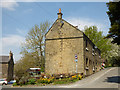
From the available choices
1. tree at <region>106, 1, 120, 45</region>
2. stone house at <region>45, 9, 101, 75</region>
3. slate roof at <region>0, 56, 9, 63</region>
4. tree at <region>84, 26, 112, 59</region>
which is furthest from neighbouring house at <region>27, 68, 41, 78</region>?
tree at <region>84, 26, 112, 59</region>

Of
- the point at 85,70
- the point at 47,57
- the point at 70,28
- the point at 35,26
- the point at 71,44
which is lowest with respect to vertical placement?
the point at 85,70

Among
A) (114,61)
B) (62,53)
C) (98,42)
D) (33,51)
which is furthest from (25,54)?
(114,61)

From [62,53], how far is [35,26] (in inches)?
644

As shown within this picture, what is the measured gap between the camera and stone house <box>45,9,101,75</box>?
24.0 meters

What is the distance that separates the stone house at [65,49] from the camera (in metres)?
24.0

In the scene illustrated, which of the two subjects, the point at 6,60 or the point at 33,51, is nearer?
the point at 33,51

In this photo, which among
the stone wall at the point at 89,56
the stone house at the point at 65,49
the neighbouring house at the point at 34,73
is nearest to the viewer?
the neighbouring house at the point at 34,73

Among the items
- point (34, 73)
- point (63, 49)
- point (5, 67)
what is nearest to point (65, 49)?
point (63, 49)

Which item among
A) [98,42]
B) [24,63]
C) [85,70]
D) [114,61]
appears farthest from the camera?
[114,61]

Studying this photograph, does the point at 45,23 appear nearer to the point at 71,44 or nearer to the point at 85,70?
the point at 71,44

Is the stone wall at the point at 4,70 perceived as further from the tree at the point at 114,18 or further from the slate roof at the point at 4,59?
the tree at the point at 114,18

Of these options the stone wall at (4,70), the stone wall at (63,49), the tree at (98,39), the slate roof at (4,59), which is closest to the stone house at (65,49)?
the stone wall at (63,49)

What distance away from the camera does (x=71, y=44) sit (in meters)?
24.9

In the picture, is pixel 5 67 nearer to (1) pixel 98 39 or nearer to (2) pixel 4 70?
(2) pixel 4 70
